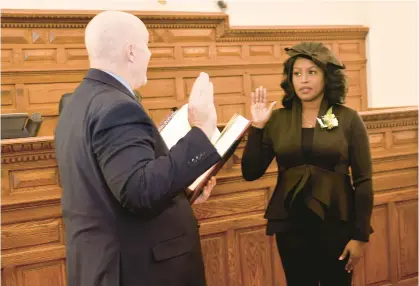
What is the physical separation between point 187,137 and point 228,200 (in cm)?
146

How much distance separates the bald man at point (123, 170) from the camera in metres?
1.23

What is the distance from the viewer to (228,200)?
2.72m

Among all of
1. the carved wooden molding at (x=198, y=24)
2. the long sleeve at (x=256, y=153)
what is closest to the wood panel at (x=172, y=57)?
the carved wooden molding at (x=198, y=24)

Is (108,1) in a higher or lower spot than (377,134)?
higher

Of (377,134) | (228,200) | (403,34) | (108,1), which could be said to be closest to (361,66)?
(403,34)

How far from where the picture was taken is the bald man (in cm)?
123

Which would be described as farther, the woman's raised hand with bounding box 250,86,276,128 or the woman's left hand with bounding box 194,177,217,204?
the woman's raised hand with bounding box 250,86,276,128

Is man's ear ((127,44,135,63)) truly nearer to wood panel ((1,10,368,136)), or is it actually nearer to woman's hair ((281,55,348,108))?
woman's hair ((281,55,348,108))

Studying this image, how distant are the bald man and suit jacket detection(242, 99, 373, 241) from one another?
70cm

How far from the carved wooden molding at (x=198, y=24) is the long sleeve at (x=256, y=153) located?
3.57 m

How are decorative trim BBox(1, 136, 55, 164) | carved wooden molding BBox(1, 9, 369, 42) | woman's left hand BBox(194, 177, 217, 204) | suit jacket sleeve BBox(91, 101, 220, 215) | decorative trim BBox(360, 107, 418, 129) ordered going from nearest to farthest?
suit jacket sleeve BBox(91, 101, 220, 215) < woman's left hand BBox(194, 177, 217, 204) < decorative trim BBox(1, 136, 55, 164) < decorative trim BBox(360, 107, 418, 129) < carved wooden molding BBox(1, 9, 369, 42)

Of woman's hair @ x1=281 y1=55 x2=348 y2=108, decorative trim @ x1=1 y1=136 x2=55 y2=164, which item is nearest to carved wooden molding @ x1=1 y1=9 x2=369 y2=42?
decorative trim @ x1=1 y1=136 x2=55 y2=164

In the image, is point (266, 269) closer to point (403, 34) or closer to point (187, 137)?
point (187, 137)

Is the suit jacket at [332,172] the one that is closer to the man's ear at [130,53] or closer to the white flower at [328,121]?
the white flower at [328,121]
